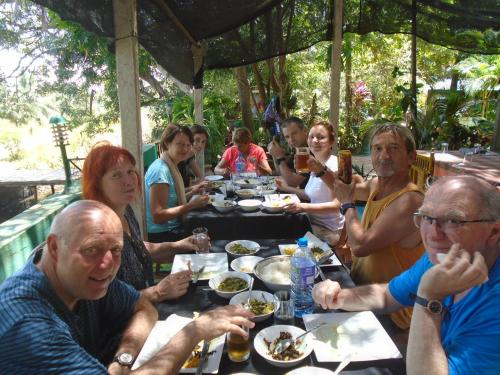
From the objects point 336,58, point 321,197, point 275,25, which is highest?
point 275,25

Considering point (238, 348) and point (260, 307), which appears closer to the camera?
point (238, 348)

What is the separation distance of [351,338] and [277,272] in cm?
69

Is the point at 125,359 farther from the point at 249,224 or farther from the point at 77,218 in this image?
the point at 249,224

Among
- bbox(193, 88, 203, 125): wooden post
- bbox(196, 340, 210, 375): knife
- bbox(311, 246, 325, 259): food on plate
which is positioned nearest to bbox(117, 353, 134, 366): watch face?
bbox(196, 340, 210, 375): knife

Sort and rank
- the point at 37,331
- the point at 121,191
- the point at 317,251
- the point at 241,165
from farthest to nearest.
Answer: the point at 241,165 → the point at 317,251 → the point at 121,191 → the point at 37,331

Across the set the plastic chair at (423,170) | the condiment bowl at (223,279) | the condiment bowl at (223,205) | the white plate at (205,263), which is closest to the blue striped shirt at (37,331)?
the condiment bowl at (223,279)

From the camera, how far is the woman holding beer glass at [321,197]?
11.9 ft

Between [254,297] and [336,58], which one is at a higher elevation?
[336,58]

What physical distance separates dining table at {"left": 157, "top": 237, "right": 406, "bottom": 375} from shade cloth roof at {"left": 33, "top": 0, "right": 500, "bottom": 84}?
279 cm

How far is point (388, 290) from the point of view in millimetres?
1868

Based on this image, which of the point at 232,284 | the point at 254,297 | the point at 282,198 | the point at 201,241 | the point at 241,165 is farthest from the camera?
the point at 241,165

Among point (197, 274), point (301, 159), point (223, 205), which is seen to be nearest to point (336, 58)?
point (301, 159)

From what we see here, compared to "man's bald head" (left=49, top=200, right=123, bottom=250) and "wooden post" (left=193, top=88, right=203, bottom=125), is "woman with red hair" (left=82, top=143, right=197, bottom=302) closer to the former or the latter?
"man's bald head" (left=49, top=200, right=123, bottom=250)

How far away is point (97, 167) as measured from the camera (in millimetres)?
2273
